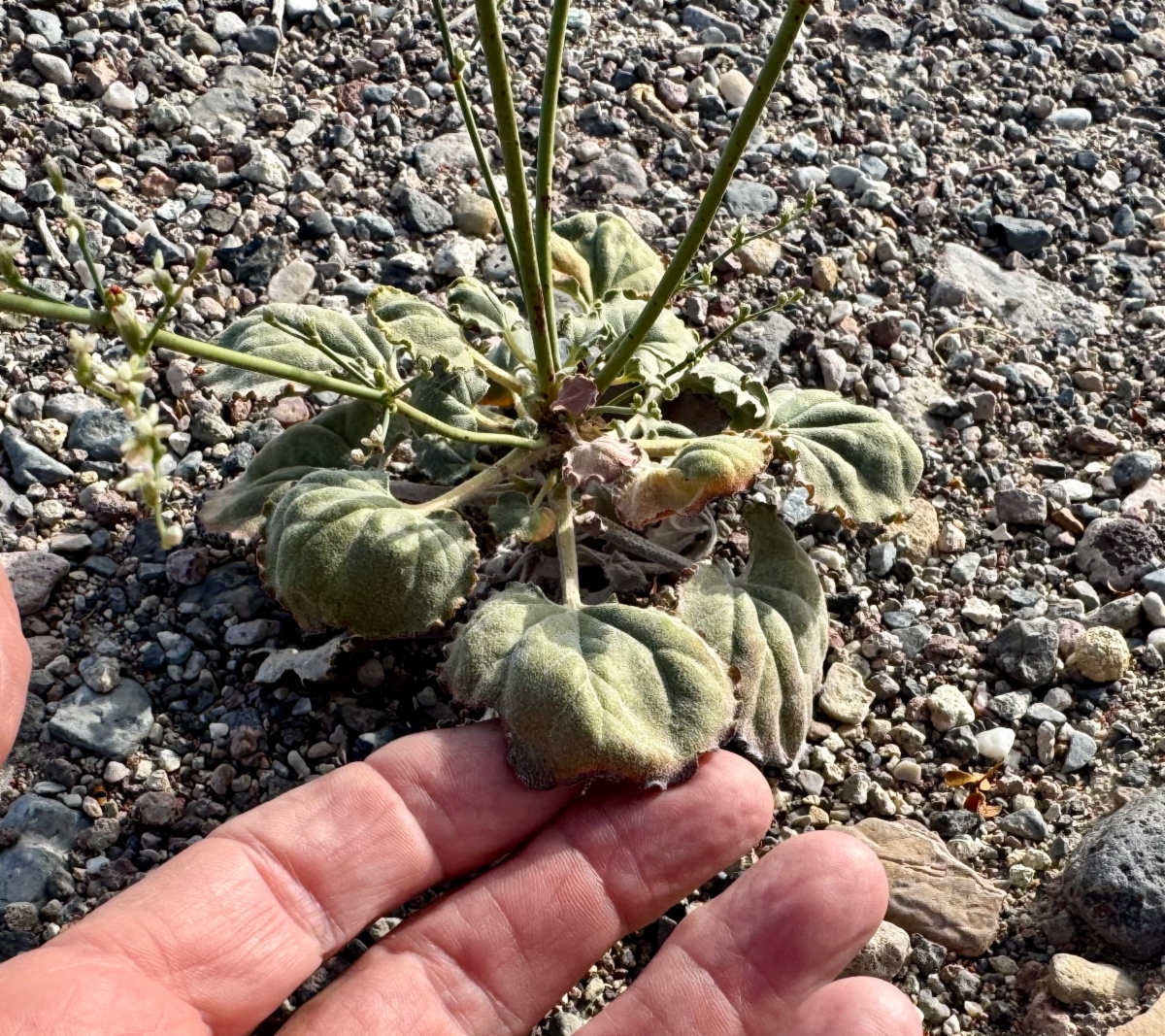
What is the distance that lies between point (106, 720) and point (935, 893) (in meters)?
1.84

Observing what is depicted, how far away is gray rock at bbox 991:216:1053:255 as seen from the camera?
4074 millimetres

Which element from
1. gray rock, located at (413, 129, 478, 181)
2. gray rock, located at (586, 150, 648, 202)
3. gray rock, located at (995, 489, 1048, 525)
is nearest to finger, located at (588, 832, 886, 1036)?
gray rock, located at (995, 489, 1048, 525)

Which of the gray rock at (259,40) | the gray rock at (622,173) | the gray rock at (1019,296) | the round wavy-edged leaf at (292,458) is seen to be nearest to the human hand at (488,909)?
the round wavy-edged leaf at (292,458)

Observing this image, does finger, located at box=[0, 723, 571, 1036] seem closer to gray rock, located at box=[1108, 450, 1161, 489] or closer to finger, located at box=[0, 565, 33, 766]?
finger, located at box=[0, 565, 33, 766]

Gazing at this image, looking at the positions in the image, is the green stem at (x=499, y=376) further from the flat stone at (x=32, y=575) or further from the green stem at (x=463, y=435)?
the flat stone at (x=32, y=575)

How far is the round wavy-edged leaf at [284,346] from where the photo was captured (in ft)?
9.30

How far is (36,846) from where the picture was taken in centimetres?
256

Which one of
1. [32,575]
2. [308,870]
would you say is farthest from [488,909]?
[32,575]

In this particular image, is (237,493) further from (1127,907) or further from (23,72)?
(1127,907)

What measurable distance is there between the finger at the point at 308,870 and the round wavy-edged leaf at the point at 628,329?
3.11ft

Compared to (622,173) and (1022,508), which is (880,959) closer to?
(1022,508)

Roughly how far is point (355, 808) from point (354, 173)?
2.32 metres

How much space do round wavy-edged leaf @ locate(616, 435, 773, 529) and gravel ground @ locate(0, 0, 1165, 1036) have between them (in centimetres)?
59

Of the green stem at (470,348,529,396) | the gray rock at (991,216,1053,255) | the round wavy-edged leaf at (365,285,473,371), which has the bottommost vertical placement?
the green stem at (470,348,529,396)
